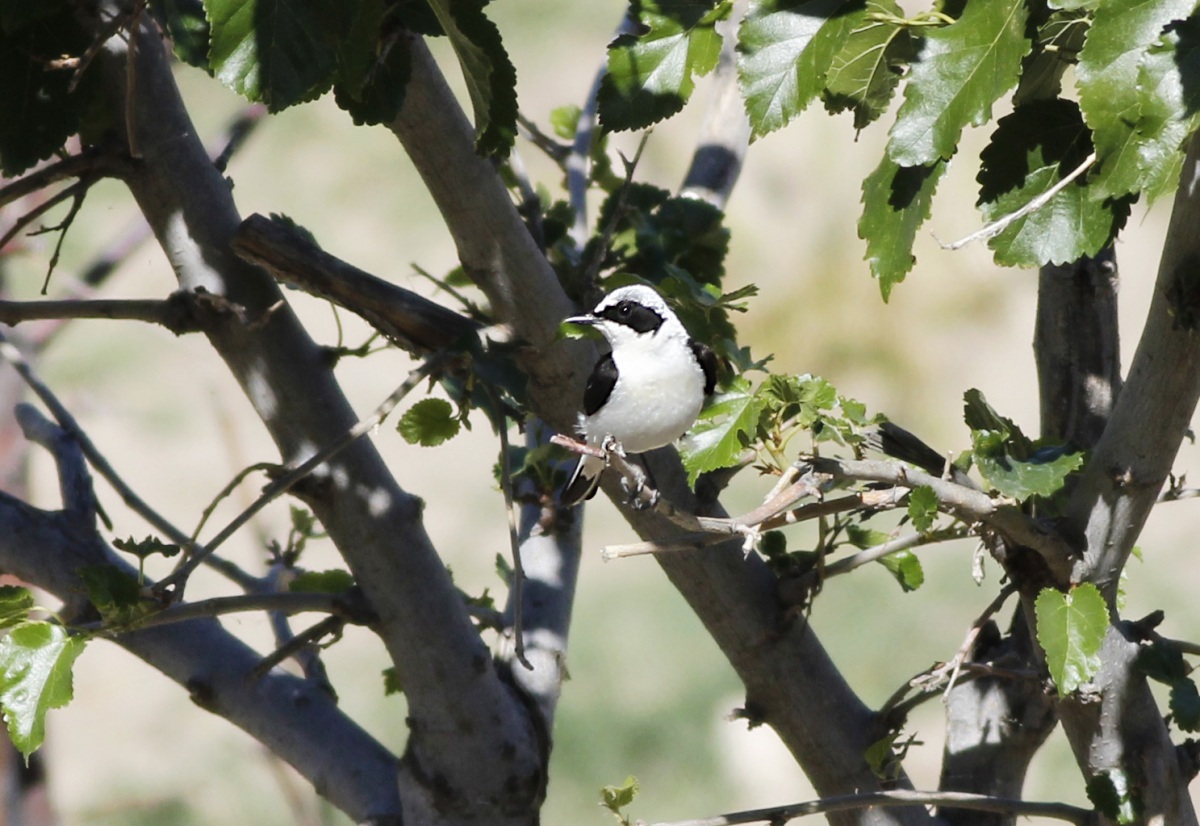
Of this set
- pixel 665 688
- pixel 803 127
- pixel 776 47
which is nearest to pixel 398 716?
pixel 665 688

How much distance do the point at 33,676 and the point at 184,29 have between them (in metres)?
0.78

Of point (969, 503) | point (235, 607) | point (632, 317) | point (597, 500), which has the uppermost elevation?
point (597, 500)

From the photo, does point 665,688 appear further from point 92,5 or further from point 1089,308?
point 92,5

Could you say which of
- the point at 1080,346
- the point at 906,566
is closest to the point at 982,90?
the point at 1080,346

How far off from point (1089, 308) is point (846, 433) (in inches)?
31.0

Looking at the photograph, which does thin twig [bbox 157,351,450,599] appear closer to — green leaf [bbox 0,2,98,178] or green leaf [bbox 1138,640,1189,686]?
green leaf [bbox 0,2,98,178]

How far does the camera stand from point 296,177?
35.4 ft

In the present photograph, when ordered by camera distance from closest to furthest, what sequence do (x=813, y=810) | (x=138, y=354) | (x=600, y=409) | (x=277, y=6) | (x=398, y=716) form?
1. (x=277, y=6)
2. (x=813, y=810)
3. (x=600, y=409)
4. (x=398, y=716)
5. (x=138, y=354)

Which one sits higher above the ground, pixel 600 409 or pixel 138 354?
pixel 138 354

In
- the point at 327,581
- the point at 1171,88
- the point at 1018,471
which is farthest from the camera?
the point at 327,581

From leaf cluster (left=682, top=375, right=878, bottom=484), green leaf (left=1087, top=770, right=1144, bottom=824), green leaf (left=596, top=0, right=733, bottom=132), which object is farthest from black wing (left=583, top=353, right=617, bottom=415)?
green leaf (left=1087, top=770, right=1144, bottom=824)

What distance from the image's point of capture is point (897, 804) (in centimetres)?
167

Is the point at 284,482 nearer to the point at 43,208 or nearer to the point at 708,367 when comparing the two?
the point at 43,208

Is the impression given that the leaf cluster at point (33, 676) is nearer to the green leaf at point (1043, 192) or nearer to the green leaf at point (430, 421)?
the green leaf at point (430, 421)
